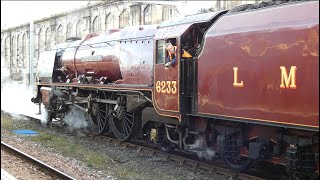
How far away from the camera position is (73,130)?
1325 centimetres

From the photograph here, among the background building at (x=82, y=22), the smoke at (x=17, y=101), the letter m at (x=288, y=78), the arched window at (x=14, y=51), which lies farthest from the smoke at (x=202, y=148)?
the arched window at (x=14, y=51)

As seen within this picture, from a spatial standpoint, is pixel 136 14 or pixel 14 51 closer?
pixel 136 14

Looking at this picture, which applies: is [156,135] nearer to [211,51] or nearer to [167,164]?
[167,164]

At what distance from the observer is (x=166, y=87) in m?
7.63

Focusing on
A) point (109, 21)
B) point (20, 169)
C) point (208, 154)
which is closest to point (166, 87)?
point (208, 154)

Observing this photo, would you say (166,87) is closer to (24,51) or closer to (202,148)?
(202,148)

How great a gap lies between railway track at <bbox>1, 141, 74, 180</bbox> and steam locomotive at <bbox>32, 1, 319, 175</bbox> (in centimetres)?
213

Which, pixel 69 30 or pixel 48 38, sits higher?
pixel 69 30

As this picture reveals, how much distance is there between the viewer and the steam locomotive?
16.6ft

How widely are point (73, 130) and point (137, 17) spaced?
14887mm

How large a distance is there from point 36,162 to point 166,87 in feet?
10.7

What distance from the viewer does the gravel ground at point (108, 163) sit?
7582 millimetres

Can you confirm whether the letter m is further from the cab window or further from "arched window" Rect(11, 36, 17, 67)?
"arched window" Rect(11, 36, 17, 67)

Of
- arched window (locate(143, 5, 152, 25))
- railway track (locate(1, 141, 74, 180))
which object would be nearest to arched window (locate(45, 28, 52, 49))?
arched window (locate(143, 5, 152, 25))
